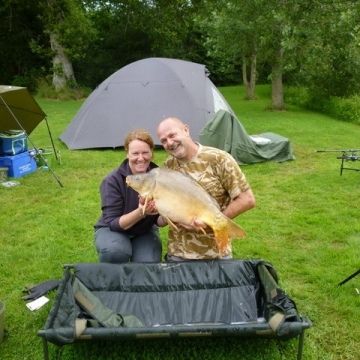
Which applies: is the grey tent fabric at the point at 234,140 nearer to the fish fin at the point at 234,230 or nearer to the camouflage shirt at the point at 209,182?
the camouflage shirt at the point at 209,182

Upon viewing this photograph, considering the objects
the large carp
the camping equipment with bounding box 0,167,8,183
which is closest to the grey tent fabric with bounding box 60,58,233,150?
the camping equipment with bounding box 0,167,8,183

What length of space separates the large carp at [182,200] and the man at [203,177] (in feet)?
0.27

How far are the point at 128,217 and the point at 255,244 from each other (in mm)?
1870

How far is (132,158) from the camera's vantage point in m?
2.82

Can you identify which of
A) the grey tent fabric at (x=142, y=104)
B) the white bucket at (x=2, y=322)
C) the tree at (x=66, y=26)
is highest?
the tree at (x=66, y=26)

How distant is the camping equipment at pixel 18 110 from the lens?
6.60 meters

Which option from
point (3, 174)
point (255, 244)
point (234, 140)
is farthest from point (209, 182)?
point (3, 174)

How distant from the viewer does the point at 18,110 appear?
7238 millimetres

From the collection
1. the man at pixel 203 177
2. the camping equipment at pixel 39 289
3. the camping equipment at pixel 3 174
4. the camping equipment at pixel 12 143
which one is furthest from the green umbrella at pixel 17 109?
the man at pixel 203 177

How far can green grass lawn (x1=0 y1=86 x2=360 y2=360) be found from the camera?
2637 millimetres

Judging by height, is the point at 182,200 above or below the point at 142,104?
above

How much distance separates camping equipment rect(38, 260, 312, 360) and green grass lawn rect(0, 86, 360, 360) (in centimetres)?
19

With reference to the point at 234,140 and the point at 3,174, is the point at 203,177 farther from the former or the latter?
the point at 3,174

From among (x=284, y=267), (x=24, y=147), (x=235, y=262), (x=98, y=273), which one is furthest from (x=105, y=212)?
(x=24, y=147)
